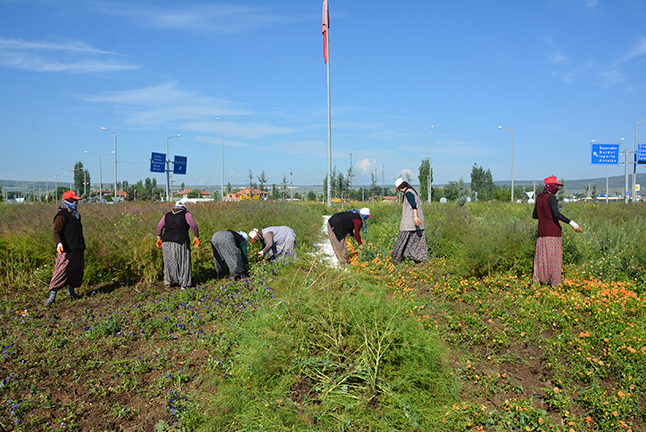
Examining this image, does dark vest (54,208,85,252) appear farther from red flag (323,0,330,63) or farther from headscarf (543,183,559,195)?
red flag (323,0,330,63)

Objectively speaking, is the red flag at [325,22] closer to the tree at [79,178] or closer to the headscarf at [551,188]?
the headscarf at [551,188]

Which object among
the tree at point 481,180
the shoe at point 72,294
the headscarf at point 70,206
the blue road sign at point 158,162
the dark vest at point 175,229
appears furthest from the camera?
the tree at point 481,180

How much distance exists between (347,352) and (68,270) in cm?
531

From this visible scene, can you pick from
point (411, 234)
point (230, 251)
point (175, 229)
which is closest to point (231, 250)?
point (230, 251)

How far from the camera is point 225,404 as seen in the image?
10.1 ft

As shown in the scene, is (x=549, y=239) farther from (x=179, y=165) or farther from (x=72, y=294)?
(x=179, y=165)

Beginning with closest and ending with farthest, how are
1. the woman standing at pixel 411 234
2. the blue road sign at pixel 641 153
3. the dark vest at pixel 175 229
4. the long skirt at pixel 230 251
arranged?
the dark vest at pixel 175 229
the long skirt at pixel 230 251
the woman standing at pixel 411 234
the blue road sign at pixel 641 153

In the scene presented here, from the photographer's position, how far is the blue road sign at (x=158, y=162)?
92.6 feet

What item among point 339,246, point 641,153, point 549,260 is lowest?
point 339,246

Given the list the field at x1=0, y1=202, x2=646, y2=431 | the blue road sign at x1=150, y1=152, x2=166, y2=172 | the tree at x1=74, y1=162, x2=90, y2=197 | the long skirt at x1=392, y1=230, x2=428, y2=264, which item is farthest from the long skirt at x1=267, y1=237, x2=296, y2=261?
the tree at x1=74, y1=162, x2=90, y2=197

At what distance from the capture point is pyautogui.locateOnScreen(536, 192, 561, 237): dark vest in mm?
5891

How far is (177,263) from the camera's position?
→ 22.8ft

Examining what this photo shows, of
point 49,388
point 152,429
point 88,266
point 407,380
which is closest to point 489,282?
point 407,380

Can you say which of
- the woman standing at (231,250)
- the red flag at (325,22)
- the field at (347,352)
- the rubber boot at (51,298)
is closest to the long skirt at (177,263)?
the field at (347,352)
